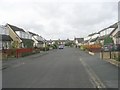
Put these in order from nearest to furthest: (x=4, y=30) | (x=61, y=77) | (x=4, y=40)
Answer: (x=61, y=77) → (x=4, y=40) → (x=4, y=30)

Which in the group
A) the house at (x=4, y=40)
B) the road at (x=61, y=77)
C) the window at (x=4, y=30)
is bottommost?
the road at (x=61, y=77)

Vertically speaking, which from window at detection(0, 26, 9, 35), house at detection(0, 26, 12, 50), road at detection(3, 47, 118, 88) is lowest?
road at detection(3, 47, 118, 88)

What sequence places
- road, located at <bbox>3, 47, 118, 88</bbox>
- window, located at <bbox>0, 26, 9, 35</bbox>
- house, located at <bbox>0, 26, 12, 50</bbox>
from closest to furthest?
road, located at <bbox>3, 47, 118, 88</bbox> < house, located at <bbox>0, 26, 12, 50</bbox> < window, located at <bbox>0, 26, 9, 35</bbox>

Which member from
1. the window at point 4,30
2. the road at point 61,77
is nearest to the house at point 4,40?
the window at point 4,30

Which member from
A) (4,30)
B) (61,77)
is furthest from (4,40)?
(61,77)

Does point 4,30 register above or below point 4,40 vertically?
above

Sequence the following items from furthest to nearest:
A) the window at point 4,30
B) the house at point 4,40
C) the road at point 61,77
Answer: the window at point 4,30 → the house at point 4,40 → the road at point 61,77

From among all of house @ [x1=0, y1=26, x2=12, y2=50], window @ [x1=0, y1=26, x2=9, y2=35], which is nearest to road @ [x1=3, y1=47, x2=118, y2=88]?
house @ [x1=0, y1=26, x2=12, y2=50]

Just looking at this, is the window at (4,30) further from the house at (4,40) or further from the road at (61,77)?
the road at (61,77)

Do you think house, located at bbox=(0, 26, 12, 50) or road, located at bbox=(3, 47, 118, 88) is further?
house, located at bbox=(0, 26, 12, 50)

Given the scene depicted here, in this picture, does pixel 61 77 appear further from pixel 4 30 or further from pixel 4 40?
pixel 4 30

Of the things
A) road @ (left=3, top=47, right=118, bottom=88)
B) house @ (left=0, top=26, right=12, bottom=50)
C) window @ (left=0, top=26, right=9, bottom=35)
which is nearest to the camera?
road @ (left=3, top=47, right=118, bottom=88)

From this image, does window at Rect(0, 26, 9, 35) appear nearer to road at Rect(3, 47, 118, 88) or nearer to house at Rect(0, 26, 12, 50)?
house at Rect(0, 26, 12, 50)

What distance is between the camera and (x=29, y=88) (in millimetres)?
10945
